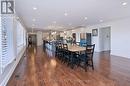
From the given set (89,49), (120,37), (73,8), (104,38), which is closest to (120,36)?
(120,37)

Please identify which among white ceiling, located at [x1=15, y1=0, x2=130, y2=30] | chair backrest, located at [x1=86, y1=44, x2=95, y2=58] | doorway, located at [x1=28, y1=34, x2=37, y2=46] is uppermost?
white ceiling, located at [x1=15, y1=0, x2=130, y2=30]

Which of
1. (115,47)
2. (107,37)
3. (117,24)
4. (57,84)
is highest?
(117,24)

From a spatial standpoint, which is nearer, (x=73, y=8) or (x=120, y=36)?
(x=73, y=8)

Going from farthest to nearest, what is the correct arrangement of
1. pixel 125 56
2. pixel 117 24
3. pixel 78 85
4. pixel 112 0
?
pixel 117 24, pixel 125 56, pixel 112 0, pixel 78 85

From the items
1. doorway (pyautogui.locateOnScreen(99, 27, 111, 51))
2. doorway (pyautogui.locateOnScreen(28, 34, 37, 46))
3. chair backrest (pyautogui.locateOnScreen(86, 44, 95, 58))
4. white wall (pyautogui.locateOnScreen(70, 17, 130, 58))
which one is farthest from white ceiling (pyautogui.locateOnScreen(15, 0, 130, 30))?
doorway (pyautogui.locateOnScreen(28, 34, 37, 46))

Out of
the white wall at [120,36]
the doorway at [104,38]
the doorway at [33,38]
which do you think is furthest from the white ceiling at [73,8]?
the doorway at [33,38]

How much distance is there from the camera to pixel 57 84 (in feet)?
11.9

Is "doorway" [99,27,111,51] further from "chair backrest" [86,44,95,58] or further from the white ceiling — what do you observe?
"chair backrest" [86,44,95,58]

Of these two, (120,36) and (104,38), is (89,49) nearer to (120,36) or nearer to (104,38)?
(120,36)

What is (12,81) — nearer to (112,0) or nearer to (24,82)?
(24,82)

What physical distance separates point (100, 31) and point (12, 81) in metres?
8.79

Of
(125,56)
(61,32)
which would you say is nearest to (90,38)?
(125,56)

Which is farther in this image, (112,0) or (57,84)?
(112,0)

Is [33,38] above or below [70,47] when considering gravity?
above
